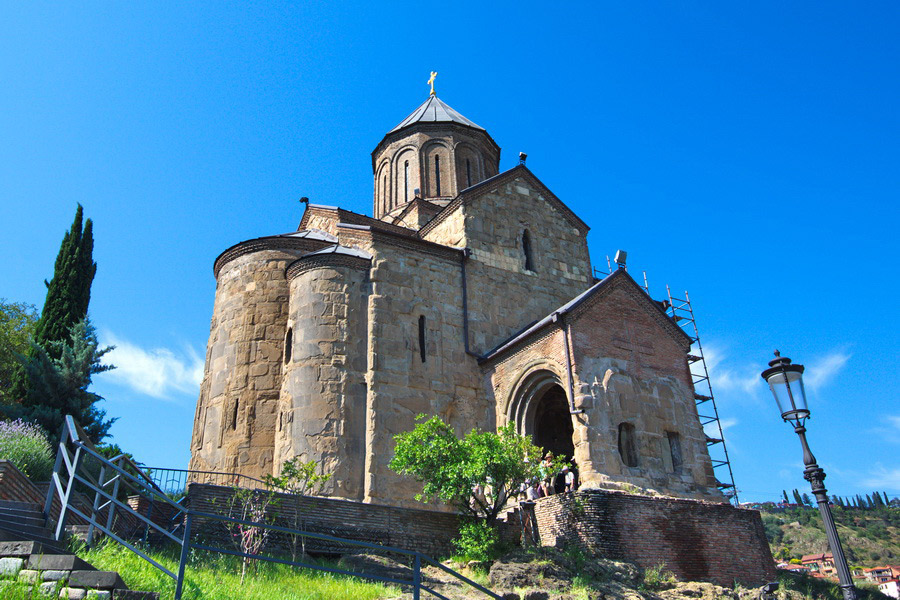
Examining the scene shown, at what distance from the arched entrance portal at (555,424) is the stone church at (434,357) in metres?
0.05

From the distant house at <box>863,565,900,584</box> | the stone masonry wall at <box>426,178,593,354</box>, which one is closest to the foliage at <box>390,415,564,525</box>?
the stone masonry wall at <box>426,178,593,354</box>

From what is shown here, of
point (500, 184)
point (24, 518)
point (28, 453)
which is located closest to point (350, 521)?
point (28, 453)

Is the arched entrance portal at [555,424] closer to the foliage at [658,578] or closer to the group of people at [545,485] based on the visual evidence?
the group of people at [545,485]

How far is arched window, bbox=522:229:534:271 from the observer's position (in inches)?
811

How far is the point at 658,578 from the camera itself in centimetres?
1211

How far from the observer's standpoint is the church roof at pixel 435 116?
25.8 meters

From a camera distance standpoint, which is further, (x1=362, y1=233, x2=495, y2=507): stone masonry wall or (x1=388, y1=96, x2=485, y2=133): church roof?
(x1=388, y1=96, x2=485, y2=133): church roof

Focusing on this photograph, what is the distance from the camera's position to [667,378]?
16.1m

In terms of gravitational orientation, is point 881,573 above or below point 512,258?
below

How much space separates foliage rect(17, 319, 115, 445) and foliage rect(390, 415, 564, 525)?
33.1ft

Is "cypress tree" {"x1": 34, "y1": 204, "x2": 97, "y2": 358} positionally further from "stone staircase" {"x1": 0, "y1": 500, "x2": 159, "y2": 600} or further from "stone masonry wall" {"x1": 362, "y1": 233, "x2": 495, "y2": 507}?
"stone staircase" {"x1": 0, "y1": 500, "x2": 159, "y2": 600}

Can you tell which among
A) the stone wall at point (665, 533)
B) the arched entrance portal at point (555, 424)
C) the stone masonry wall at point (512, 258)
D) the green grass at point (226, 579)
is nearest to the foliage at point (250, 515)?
the green grass at point (226, 579)

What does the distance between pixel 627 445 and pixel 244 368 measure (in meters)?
9.42

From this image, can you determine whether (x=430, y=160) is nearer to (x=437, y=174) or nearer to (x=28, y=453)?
(x=437, y=174)
